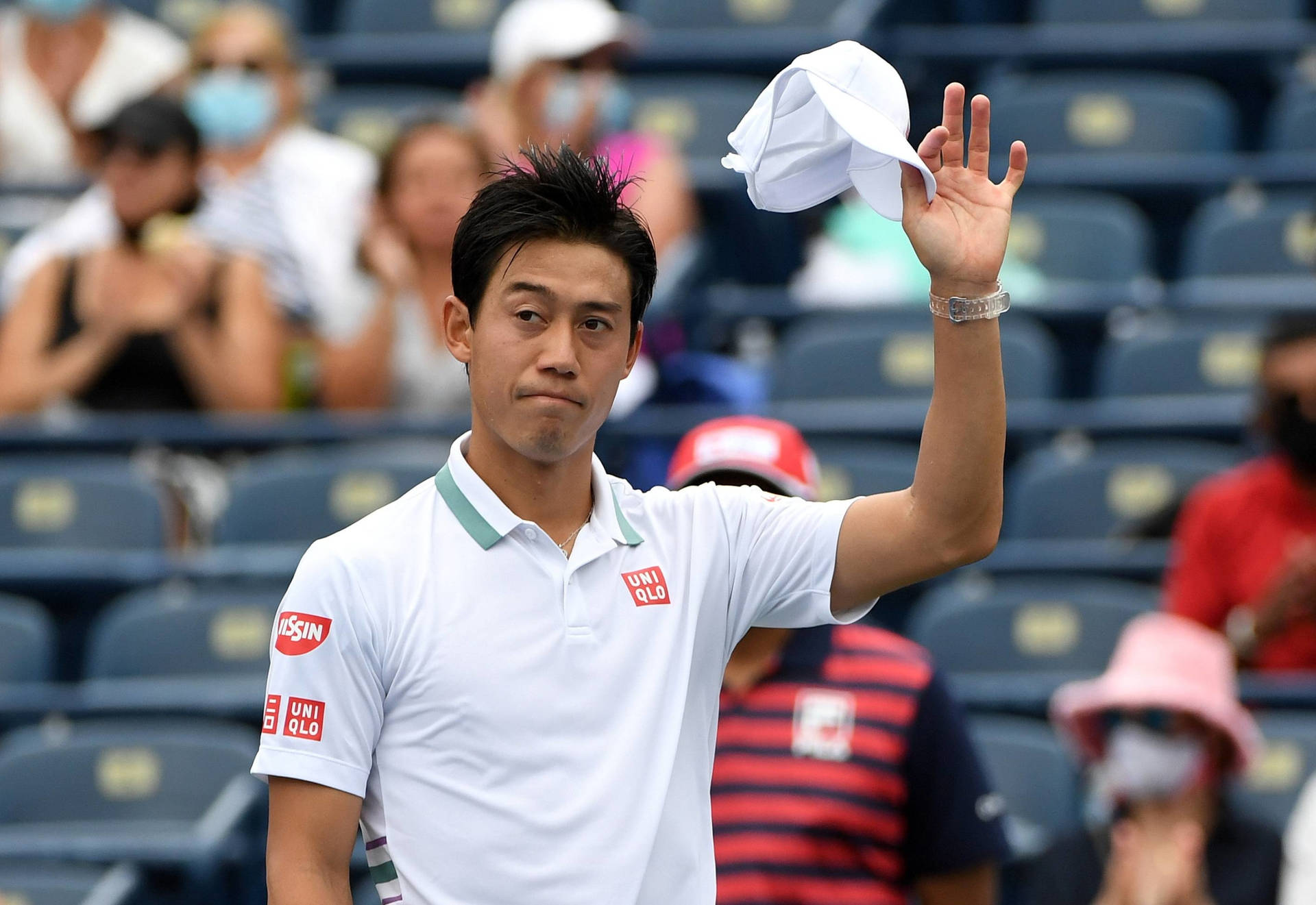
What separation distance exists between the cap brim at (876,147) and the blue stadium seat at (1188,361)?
13.7 feet

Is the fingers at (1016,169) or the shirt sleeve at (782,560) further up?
the fingers at (1016,169)

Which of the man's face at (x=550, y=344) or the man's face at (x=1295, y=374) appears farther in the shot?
the man's face at (x=1295, y=374)

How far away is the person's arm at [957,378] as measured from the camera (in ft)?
7.39

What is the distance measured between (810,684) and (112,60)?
531cm

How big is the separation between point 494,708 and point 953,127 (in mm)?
783

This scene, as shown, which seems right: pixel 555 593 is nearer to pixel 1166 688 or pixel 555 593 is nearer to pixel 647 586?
pixel 647 586

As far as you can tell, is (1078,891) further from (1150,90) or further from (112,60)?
(112,60)

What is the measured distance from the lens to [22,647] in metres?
5.43

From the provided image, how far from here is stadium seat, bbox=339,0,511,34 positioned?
29.3 feet

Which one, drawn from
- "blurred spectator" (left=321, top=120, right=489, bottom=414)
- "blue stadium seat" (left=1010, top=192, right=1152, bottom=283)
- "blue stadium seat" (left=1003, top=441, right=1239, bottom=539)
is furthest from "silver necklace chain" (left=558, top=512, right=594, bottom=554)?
"blue stadium seat" (left=1010, top=192, right=1152, bottom=283)

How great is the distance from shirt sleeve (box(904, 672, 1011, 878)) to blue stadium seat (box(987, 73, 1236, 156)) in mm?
4408

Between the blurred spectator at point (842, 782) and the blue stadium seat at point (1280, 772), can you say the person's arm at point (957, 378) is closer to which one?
the blurred spectator at point (842, 782)

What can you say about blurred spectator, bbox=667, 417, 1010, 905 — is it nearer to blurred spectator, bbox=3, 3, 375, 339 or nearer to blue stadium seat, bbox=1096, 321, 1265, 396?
blue stadium seat, bbox=1096, 321, 1265, 396

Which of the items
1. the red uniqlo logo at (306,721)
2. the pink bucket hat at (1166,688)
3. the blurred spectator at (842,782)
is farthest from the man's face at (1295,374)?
the red uniqlo logo at (306,721)
